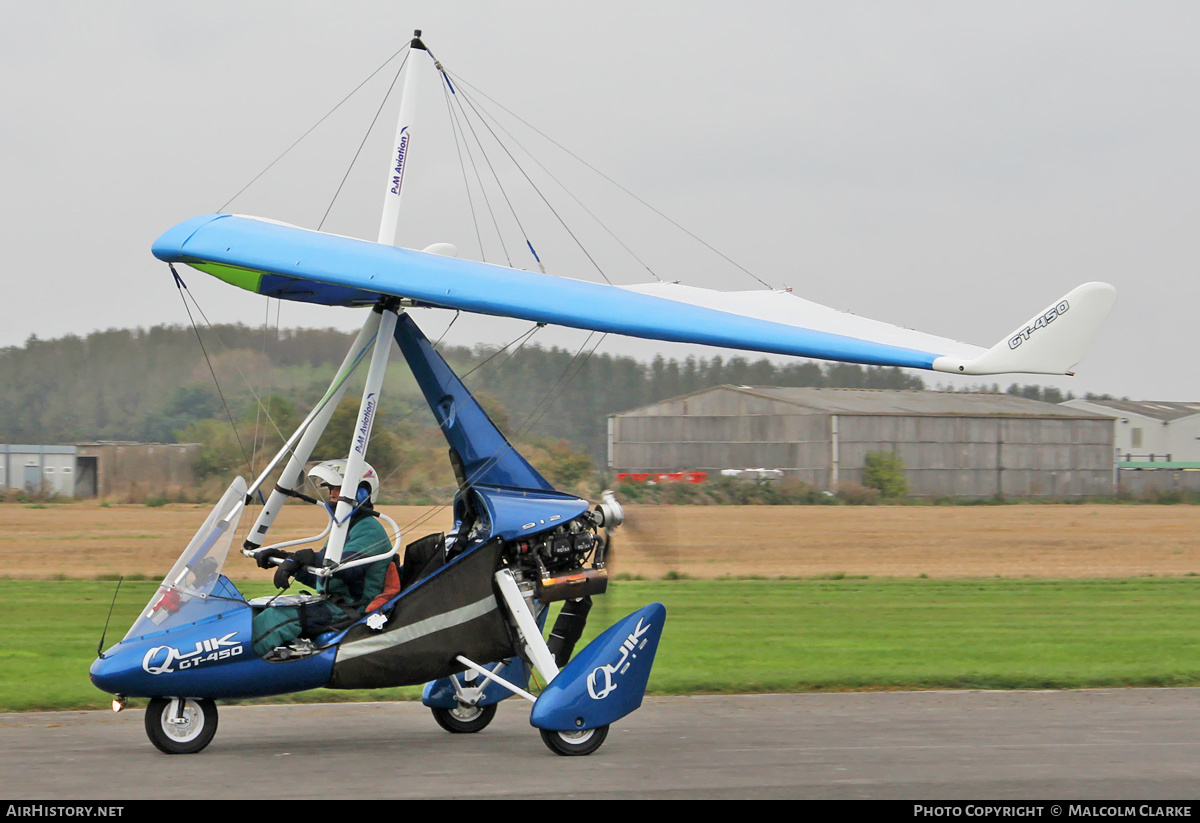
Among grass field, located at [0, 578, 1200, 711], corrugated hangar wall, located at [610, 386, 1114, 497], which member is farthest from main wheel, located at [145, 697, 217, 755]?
corrugated hangar wall, located at [610, 386, 1114, 497]

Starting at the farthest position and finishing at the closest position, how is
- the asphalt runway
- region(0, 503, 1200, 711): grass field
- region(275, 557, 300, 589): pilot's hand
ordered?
region(0, 503, 1200, 711): grass field
region(275, 557, 300, 589): pilot's hand
the asphalt runway

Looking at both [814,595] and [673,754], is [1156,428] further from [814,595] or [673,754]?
[673,754]

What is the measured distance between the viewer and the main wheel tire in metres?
8.98

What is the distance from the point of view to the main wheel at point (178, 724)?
25.2 feet

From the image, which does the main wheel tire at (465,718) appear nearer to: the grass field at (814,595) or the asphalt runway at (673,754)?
the asphalt runway at (673,754)

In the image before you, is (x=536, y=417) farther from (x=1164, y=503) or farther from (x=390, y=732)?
(x=1164, y=503)

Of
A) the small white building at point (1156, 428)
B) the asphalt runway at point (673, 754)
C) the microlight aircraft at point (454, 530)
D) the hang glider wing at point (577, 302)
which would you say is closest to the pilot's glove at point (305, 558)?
the microlight aircraft at point (454, 530)

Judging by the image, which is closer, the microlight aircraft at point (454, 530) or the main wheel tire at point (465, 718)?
the microlight aircraft at point (454, 530)

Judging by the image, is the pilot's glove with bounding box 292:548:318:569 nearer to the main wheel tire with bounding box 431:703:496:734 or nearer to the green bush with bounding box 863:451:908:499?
the main wheel tire with bounding box 431:703:496:734

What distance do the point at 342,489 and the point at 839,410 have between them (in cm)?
3637

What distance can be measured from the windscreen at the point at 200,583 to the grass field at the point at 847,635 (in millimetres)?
449

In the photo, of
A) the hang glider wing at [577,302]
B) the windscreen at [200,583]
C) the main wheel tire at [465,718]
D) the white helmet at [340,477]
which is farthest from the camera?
the main wheel tire at [465,718]

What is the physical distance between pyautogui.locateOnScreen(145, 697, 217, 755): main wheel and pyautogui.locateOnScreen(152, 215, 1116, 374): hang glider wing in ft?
9.00
